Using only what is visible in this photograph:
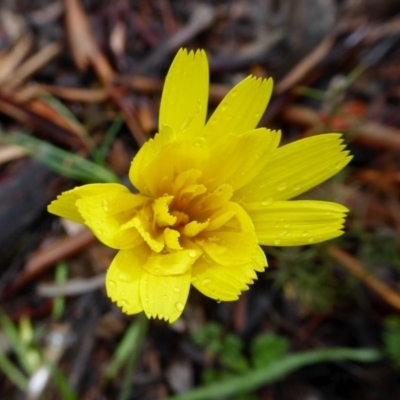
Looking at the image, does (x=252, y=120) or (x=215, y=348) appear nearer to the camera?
(x=252, y=120)

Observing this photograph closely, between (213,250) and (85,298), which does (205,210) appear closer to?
(213,250)

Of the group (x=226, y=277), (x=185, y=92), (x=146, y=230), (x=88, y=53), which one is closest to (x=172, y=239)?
(x=146, y=230)

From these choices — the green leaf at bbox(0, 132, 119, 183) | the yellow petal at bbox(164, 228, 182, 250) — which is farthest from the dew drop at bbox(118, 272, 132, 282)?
the green leaf at bbox(0, 132, 119, 183)

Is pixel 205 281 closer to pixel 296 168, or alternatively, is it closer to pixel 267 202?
pixel 267 202

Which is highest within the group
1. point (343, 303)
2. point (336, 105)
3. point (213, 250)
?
point (213, 250)

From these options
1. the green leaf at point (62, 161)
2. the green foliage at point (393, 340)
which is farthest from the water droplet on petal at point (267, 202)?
the green foliage at point (393, 340)

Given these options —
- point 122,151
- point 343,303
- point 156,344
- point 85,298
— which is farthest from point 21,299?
point 343,303
